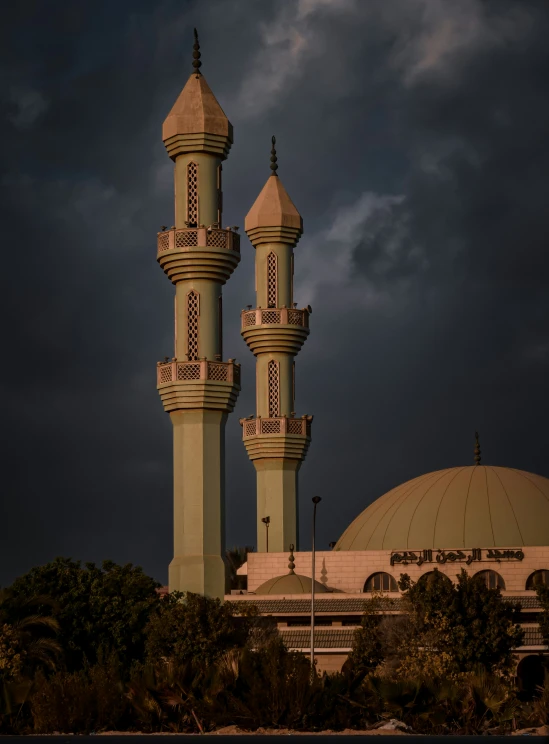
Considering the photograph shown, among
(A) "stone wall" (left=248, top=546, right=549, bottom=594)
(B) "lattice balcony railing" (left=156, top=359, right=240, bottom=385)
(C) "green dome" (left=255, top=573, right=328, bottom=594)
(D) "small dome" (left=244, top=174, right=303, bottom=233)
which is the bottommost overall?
(C) "green dome" (left=255, top=573, right=328, bottom=594)

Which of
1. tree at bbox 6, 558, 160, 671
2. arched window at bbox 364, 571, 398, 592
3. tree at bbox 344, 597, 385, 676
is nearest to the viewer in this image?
tree at bbox 344, 597, 385, 676

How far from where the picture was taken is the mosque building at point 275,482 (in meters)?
51.2

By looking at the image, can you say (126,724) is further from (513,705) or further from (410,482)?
(410,482)

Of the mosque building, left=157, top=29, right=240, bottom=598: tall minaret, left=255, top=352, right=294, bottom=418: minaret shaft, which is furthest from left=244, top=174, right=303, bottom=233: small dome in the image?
left=157, top=29, right=240, bottom=598: tall minaret

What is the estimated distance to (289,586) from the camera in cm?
5681

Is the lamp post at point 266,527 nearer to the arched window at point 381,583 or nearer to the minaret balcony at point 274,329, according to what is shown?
the arched window at point 381,583

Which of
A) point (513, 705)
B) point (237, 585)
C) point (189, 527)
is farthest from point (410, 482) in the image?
point (513, 705)

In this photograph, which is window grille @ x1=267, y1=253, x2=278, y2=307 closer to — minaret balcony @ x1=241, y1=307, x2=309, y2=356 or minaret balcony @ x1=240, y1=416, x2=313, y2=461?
minaret balcony @ x1=241, y1=307, x2=309, y2=356

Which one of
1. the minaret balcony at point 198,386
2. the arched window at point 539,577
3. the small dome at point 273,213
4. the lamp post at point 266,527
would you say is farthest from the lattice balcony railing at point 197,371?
the arched window at point 539,577

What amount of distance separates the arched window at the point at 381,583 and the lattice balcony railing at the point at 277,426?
6125 millimetres

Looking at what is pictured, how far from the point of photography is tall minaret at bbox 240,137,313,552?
60.4 m

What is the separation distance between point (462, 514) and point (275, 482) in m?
7.06

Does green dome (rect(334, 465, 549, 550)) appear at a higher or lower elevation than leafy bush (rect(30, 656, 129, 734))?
higher

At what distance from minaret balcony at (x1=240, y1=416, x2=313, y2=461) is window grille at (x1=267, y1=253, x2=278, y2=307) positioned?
4.56m
